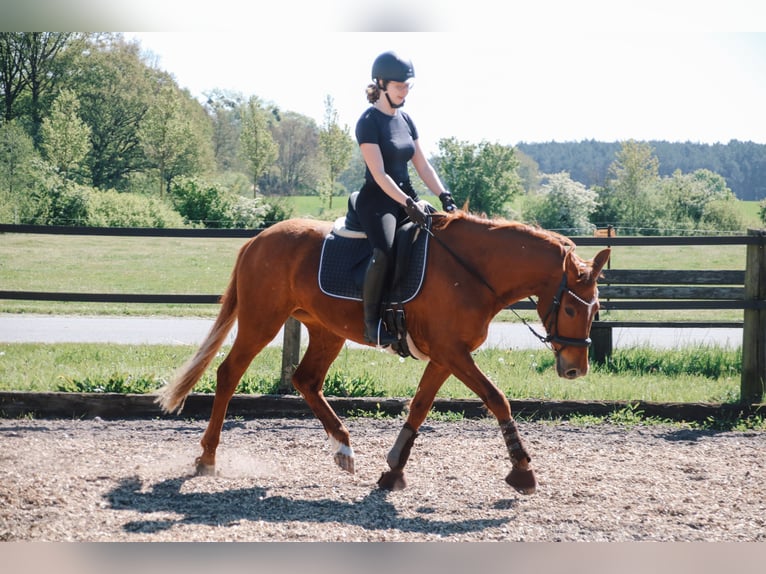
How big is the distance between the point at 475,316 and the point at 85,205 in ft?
59.5

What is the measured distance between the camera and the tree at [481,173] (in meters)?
30.0

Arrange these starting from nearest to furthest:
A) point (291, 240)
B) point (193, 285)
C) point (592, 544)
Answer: point (592, 544) → point (291, 240) → point (193, 285)

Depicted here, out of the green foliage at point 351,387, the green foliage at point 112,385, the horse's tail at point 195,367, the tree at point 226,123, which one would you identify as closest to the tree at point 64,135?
the tree at point 226,123

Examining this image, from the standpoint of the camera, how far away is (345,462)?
18.0 feet

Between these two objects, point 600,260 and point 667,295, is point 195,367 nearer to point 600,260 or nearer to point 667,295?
point 600,260

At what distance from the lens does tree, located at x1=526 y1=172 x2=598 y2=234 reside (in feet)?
108

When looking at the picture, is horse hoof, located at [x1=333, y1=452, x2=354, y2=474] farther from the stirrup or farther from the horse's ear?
the horse's ear

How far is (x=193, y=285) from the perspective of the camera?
18219mm

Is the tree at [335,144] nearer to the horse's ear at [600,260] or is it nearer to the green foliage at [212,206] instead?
the green foliage at [212,206]

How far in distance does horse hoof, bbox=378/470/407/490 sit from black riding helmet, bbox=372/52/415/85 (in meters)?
2.68

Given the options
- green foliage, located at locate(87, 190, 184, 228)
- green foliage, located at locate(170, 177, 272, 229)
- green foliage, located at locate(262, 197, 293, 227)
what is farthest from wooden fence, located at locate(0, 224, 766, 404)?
green foliage, located at locate(262, 197, 293, 227)

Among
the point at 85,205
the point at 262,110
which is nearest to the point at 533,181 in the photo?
the point at 262,110

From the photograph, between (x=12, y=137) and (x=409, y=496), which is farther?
(x=12, y=137)

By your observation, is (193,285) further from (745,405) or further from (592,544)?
(592,544)
